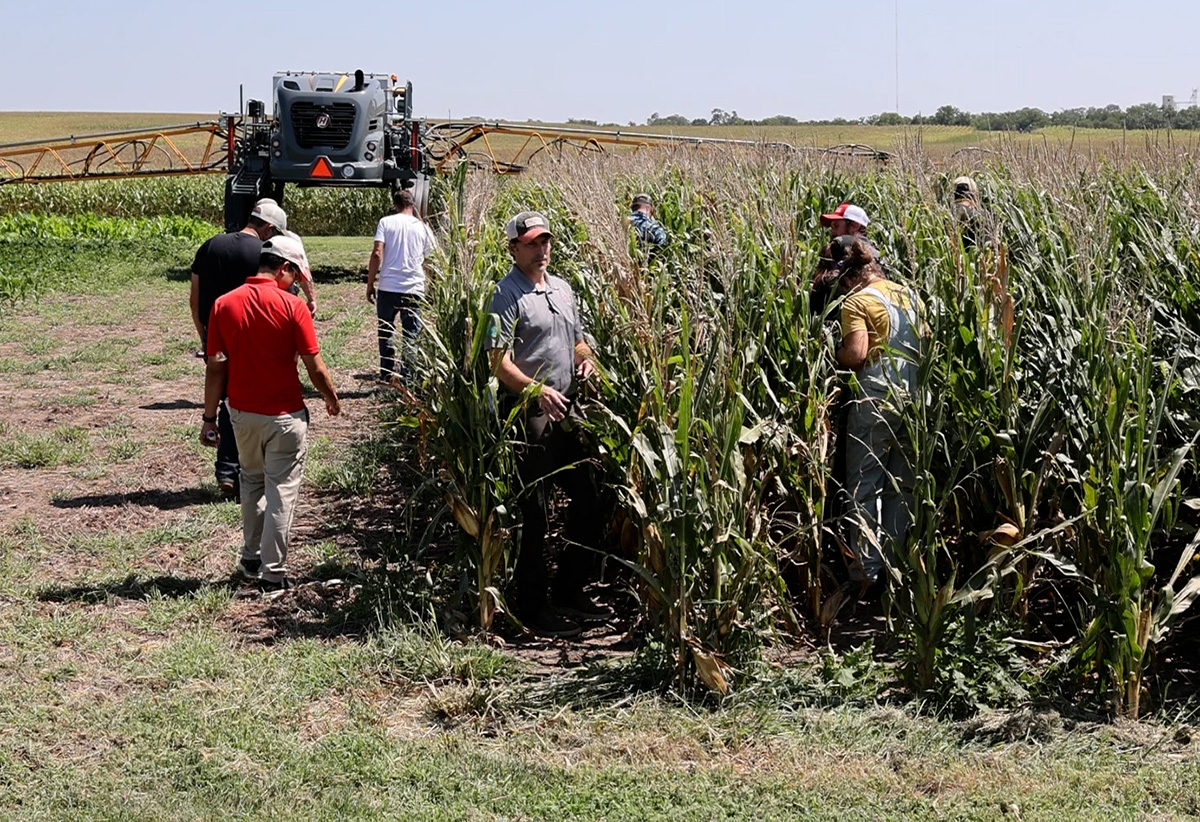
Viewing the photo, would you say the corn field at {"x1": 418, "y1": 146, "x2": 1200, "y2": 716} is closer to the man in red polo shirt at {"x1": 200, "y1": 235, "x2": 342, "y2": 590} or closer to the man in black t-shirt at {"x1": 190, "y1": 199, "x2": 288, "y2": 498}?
the man in red polo shirt at {"x1": 200, "y1": 235, "x2": 342, "y2": 590}

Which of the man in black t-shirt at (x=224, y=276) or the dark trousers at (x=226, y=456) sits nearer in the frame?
the man in black t-shirt at (x=224, y=276)

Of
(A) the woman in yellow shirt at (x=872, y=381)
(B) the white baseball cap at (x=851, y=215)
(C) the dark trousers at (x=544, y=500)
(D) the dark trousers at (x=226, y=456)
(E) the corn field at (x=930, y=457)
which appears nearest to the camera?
(E) the corn field at (x=930, y=457)

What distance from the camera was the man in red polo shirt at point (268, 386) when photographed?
624 cm

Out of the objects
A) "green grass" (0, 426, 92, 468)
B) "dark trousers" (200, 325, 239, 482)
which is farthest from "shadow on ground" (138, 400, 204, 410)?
"dark trousers" (200, 325, 239, 482)

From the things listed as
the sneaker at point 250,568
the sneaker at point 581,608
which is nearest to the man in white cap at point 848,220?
the sneaker at point 581,608

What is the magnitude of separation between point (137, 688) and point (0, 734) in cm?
54

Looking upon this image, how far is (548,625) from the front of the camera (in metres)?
5.86

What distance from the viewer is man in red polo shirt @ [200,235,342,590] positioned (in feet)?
20.5

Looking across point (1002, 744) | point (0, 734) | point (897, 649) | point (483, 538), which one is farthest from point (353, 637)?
point (1002, 744)

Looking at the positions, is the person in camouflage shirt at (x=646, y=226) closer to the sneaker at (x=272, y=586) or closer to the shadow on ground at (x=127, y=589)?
the sneaker at (x=272, y=586)

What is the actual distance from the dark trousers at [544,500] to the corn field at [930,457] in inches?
4.2

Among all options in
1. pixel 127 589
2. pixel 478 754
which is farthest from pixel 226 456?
pixel 478 754

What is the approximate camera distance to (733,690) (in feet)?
15.9

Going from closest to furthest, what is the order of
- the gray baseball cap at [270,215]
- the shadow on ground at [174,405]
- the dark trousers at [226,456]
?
the gray baseball cap at [270,215], the dark trousers at [226,456], the shadow on ground at [174,405]
